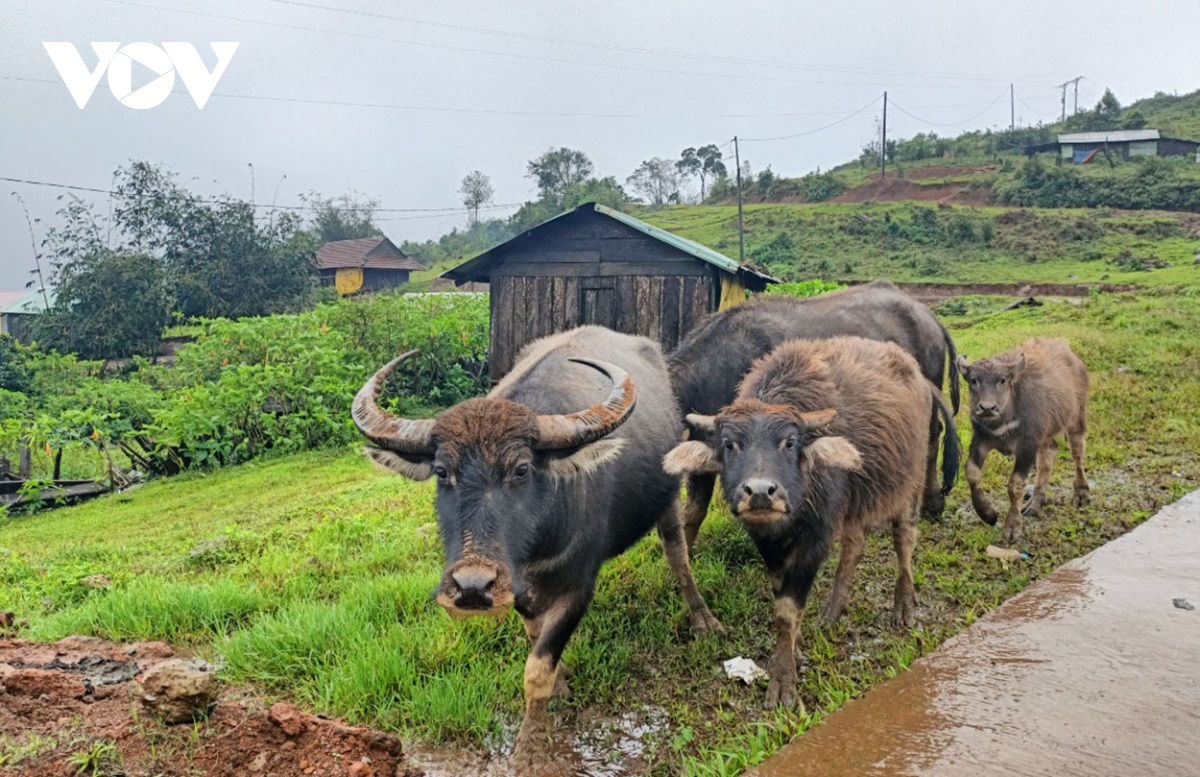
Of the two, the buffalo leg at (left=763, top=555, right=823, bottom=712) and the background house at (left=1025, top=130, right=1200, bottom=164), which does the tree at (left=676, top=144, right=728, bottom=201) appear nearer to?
the background house at (left=1025, top=130, right=1200, bottom=164)

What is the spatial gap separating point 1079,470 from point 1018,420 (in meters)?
0.83

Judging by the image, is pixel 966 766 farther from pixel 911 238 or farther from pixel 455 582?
pixel 911 238

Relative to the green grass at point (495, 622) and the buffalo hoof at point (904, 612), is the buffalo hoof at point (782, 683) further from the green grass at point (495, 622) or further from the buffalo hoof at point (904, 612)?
the buffalo hoof at point (904, 612)

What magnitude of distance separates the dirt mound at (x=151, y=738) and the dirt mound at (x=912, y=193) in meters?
51.4

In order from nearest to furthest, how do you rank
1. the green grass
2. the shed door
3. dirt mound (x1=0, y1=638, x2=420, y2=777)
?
dirt mound (x1=0, y1=638, x2=420, y2=777)
the green grass
the shed door

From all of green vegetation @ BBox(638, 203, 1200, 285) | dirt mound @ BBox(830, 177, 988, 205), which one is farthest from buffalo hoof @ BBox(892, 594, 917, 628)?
dirt mound @ BBox(830, 177, 988, 205)

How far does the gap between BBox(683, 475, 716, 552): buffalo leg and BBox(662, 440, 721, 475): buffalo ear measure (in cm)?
148

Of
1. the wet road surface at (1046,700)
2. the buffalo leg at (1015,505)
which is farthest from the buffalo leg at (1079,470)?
the wet road surface at (1046,700)

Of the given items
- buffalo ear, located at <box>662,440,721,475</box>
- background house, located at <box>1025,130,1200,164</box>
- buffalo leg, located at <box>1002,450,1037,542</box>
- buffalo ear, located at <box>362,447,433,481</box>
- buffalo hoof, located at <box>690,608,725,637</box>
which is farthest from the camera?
background house, located at <box>1025,130,1200,164</box>

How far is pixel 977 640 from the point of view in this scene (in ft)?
11.5

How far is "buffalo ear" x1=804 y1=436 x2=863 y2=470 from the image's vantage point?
3.63 meters

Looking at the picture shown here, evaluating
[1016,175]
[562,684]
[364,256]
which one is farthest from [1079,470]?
[1016,175]

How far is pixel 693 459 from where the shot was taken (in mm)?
3861

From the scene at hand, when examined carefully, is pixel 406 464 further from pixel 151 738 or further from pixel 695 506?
pixel 695 506
